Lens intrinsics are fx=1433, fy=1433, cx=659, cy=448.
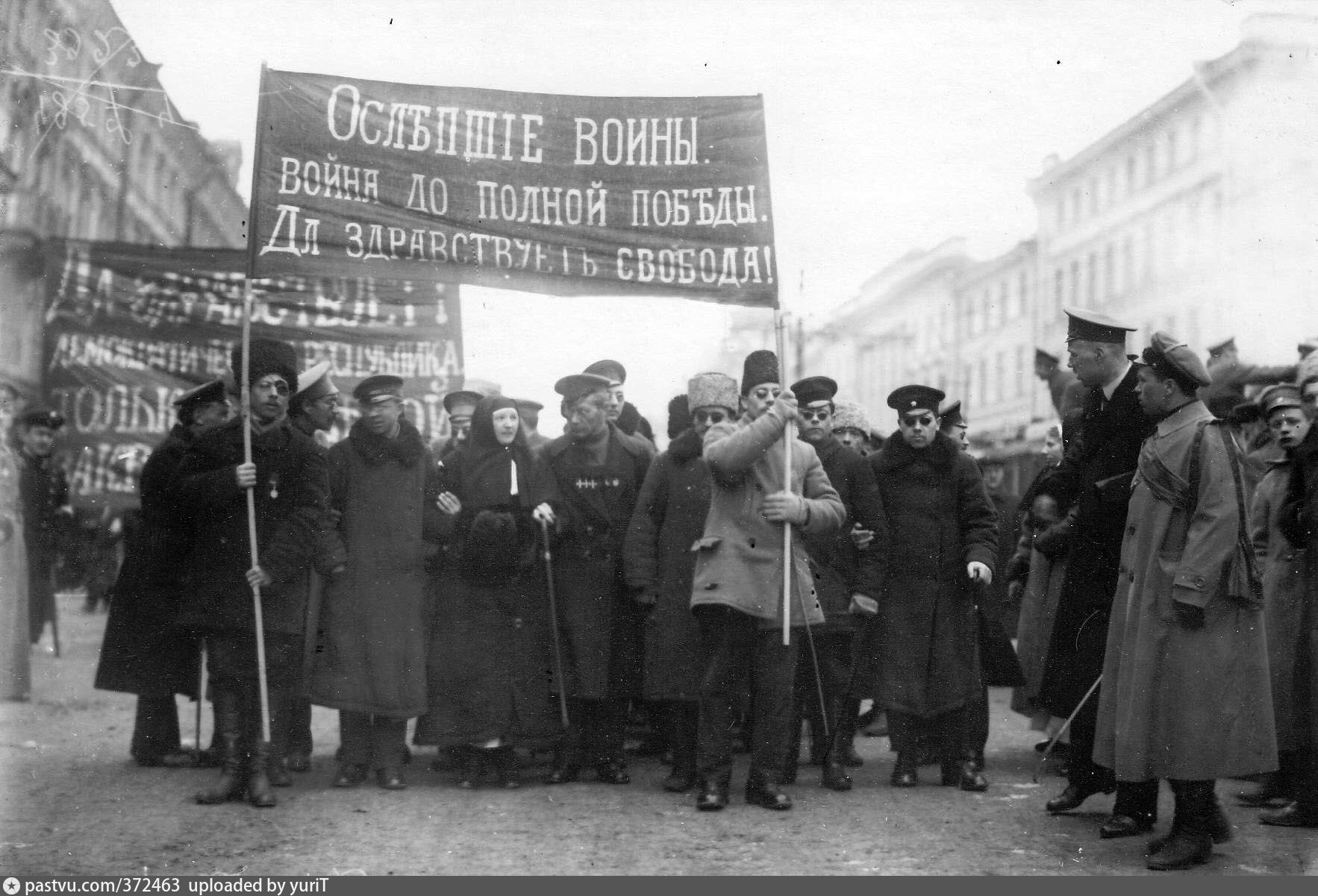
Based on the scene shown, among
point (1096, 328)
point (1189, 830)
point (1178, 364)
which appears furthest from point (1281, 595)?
point (1189, 830)

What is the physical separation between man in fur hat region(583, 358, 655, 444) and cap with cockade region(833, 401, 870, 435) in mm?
1161

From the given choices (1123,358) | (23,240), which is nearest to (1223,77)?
(1123,358)

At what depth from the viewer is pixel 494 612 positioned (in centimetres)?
730

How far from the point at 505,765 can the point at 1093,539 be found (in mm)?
3087

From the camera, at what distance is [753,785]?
6535 millimetres

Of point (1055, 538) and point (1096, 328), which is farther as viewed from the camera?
point (1055, 538)

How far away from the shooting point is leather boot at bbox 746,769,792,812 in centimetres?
643

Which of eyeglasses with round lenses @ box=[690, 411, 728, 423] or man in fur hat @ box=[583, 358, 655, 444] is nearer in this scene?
eyeglasses with round lenses @ box=[690, 411, 728, 423]

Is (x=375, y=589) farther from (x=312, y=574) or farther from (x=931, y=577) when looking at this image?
(x=931, y=577)

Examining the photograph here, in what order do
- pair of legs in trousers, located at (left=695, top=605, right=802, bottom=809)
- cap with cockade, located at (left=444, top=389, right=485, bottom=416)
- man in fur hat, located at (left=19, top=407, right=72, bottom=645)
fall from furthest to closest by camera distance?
man in fur hat, located at (left=19, top=407, right=72, bottom=645) < cap with cockade, located at (left=444, top=389, right=485, bottom=416) < pair of legs in trousers, located at (left=695, top=605, right=802, bottom=809)

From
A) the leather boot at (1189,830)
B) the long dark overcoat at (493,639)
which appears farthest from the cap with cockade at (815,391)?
the leather boot at (1189,830)

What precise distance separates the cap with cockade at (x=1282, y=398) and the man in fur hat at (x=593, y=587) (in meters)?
3.17

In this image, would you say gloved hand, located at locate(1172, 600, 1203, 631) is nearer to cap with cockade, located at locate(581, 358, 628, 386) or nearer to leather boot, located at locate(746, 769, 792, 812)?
leather boot, located at locate(746, 769, 792, 812)

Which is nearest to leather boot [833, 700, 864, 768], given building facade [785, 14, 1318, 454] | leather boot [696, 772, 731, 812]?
leather boot [696, 772, 731, 812]
